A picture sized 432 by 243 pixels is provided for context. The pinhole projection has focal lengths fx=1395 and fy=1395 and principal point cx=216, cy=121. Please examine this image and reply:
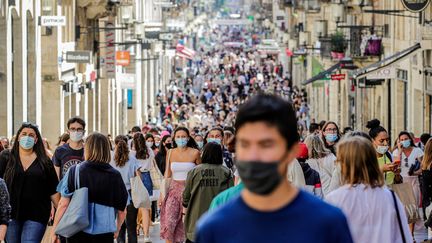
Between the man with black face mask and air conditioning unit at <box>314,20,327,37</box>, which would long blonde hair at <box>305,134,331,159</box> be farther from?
air conditioning unit at <box>314,20,327,37</box>

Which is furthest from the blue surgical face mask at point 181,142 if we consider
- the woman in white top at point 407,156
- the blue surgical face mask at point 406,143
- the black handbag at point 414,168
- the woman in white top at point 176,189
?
the blue surgical face mask at point 406,143

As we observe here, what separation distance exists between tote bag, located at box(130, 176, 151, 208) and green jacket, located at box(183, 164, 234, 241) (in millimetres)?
3076

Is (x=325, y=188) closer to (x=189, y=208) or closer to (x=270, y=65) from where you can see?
(x=189, y=208)

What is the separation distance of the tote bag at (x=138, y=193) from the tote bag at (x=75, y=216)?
16.1ft

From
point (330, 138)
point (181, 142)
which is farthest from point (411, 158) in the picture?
point (181, 142)

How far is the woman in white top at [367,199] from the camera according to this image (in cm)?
781

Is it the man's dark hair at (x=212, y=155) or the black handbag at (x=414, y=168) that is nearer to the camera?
the man's dark hair at (x=212, y=155)

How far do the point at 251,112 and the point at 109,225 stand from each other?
245 inches

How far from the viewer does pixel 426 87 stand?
1337 inches

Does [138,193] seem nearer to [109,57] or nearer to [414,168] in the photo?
[414,168]

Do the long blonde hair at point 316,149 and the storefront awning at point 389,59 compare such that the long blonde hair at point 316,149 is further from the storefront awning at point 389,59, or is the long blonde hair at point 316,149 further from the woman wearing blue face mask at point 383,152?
the storefront awning at point 389,59

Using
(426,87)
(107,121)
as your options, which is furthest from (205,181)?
(107,121)

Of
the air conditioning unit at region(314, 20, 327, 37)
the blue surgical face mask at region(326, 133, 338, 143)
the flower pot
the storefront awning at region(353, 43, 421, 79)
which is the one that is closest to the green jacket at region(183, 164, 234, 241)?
the blue surgical face mask at region(326, 133, 338, 143)

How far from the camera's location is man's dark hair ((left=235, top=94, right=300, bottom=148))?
4988 millimetres
